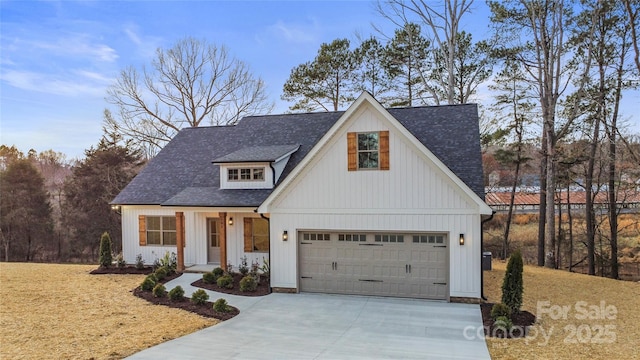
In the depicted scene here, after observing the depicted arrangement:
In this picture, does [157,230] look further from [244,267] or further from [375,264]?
[375,264]

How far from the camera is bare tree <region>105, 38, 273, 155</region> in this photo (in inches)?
1106

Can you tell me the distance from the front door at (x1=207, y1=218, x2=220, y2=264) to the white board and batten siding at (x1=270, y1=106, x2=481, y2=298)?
4.44 m

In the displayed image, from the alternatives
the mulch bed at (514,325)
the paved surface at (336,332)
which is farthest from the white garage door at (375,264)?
the mulch bed at (514,325)

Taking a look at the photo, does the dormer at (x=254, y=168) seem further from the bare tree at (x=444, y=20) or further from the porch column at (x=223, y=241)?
the bare tree at (x=444, y=20)

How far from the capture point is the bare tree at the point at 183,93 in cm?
2809

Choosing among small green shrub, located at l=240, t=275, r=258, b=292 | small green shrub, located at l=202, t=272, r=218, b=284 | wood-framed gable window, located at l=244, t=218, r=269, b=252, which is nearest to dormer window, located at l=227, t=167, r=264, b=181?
wood-framed gable window, located at l=244, t=218, r=269, b=252

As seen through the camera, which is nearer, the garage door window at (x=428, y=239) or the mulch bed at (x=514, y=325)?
the mulch bed at (x=514, y=325)

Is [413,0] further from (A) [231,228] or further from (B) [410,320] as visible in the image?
(B) [410,320]

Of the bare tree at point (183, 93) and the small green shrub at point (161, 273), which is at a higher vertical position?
the bare tree at point (183, 93)

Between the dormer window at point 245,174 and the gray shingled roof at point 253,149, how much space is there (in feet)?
1.66

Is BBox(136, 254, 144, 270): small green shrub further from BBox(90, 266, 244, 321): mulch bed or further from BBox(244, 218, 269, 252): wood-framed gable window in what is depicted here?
BBox(244, 218, 269, 252): wood-framed gable window

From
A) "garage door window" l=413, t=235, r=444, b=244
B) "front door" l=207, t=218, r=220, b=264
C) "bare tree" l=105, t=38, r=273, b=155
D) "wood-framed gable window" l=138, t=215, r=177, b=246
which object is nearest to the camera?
"garage door window" l=413, t=235, r=444, b=244

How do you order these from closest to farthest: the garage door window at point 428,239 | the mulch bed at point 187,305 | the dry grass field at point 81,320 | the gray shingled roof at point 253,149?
the dry grass field at point 81,320 → the mulch bed at point 187,305 → the garage door window at point 428,239 → the gray shingled roof at point 253,149

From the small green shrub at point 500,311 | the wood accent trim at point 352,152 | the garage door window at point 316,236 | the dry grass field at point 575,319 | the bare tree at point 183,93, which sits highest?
the bare tree at point 183,93
